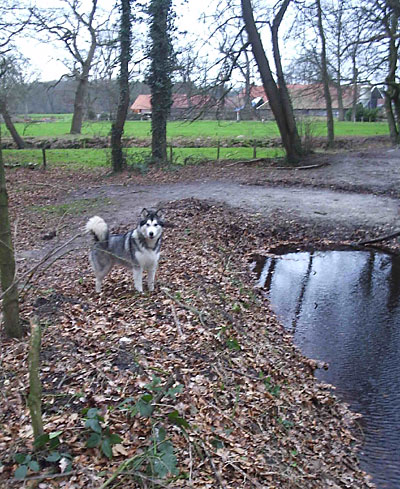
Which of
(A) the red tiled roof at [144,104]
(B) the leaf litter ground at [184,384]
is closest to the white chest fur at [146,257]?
(B) the leaf litter ground at [184,384]

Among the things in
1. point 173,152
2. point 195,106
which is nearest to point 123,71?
point 195,106

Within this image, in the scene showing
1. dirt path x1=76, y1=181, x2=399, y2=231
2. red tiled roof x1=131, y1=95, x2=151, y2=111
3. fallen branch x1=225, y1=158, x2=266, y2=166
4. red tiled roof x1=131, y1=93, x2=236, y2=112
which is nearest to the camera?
dirt path x1=76, y1=181, x2=399, y2=231

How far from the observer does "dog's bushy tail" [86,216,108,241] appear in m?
8.07

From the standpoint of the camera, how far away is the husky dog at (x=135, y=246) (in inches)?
297

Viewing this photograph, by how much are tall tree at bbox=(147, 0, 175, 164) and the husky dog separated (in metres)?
15.2

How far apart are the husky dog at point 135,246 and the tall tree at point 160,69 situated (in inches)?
600

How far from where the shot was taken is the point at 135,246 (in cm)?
792

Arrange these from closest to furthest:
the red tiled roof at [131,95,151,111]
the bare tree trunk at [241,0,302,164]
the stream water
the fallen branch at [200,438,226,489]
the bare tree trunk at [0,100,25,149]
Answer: the fallen branch at [200,438,226,489]
the stream water
the bare tree trunk at [241,0,302,164]
the bare tree trunk at [0,100,25,149]
the red tiled roof at [131,95,151,111]

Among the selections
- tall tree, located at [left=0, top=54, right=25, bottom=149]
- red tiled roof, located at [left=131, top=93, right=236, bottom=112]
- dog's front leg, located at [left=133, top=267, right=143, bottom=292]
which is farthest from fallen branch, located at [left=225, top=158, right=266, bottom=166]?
dog's front leg, located at [left=133, top=267, right=143, bottom=292]

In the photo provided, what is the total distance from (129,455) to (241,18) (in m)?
21.9

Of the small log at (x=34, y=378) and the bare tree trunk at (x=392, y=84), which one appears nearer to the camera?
the small log at (x=34, y=378)

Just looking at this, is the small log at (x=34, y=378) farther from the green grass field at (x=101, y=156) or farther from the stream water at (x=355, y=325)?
the green grass field at (x=101, y=156)

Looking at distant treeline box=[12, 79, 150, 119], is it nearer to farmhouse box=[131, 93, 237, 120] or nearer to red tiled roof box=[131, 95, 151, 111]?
red tiled roof box=[131, 95, 151, 111]

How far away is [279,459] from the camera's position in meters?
4.87
